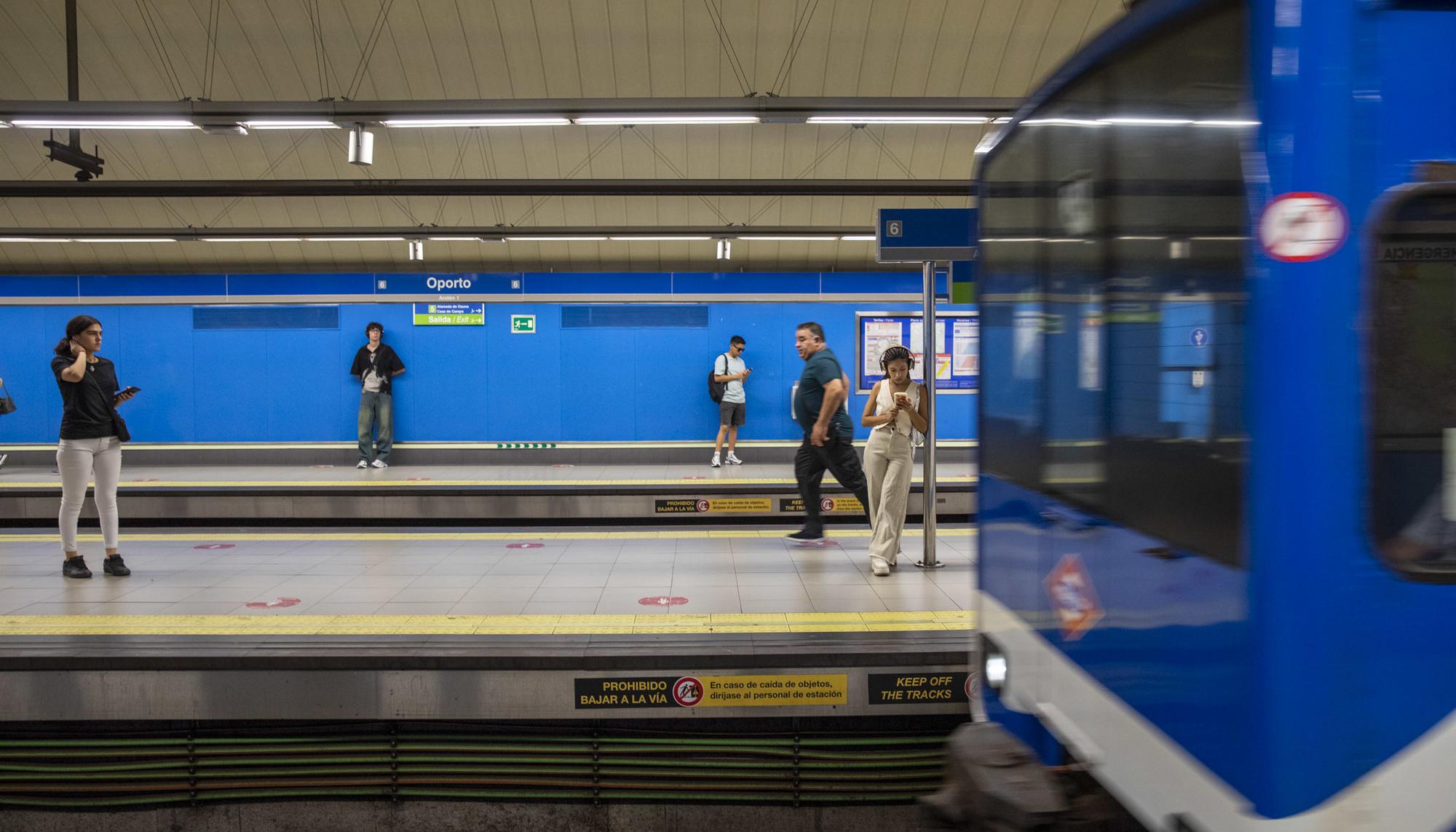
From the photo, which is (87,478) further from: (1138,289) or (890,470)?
(1138,289)

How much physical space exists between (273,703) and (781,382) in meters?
10.1

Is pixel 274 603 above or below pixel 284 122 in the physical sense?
below

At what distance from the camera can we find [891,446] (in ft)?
Result: 18.6

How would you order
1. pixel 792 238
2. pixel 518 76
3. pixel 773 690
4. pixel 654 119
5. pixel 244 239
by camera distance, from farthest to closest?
pixel 792 238 < pixel 244 239 < pixel 518 76 < pixel 654 119 < pixel 773 690

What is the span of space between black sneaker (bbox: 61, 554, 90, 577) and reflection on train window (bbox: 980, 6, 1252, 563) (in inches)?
236

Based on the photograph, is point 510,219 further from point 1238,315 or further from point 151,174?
point 1238,315

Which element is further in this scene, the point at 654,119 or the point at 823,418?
the point at 654,119

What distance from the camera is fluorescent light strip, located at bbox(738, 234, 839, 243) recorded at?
11859mm

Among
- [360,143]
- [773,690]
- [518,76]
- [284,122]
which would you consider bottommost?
[773,690]

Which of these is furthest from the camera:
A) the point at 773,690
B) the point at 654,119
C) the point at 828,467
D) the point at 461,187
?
the point at 461,187

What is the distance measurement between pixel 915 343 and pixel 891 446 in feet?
26.4

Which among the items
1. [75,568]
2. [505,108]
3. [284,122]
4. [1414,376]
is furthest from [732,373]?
[1414,376]

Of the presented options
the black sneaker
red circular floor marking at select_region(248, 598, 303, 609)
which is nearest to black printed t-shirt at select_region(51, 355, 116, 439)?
the black sneaker

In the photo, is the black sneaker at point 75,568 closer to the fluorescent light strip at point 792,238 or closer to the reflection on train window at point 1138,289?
the reflection on train window at point 1138,289
